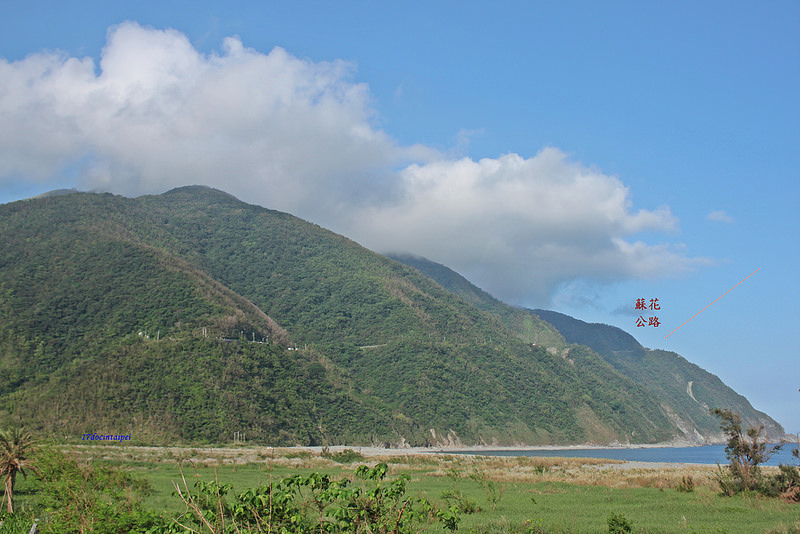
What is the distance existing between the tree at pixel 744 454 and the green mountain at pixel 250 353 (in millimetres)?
59962

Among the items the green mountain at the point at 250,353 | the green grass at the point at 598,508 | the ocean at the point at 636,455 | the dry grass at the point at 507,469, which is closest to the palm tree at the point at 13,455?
the green grass at the point at 598,508

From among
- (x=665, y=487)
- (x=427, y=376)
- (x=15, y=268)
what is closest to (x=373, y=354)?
(x=427, y=376)

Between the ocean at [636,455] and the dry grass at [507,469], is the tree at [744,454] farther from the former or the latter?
the ocean at [636,455]

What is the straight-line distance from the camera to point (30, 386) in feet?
250

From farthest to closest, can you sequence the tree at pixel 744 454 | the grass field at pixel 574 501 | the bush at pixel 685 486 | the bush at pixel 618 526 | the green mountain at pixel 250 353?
the green mountain at pixel 250 353
the bush at pixel 685 486
the tree at pixel 744 454
the grass field at pixel 574 501
the bush at pixel 618 526

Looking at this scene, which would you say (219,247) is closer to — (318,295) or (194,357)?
(318,295)

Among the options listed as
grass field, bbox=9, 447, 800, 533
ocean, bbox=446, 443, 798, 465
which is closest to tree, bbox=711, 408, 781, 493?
grass field, bbox=9, 447, 800, 533

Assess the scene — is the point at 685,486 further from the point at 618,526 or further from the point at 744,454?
the point at 618,526

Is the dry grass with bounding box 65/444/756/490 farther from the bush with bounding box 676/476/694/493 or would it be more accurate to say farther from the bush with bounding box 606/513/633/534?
the bush with bounding box 606/513/633/534

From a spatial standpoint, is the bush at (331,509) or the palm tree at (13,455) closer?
the bush at (331,509)

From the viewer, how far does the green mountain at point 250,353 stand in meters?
78.8

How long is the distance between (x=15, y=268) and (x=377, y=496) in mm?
120118

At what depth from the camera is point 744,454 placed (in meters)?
30.0

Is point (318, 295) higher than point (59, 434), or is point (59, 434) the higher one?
point (318, 295)
